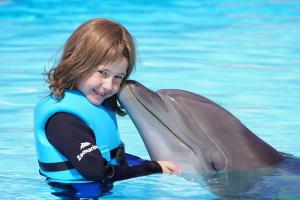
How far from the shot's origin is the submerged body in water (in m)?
6.68

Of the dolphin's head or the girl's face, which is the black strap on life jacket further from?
the girl's face

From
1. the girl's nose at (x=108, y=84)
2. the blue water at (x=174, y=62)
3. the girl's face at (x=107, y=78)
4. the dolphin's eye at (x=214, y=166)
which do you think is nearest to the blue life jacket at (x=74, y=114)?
the girl's face at (x=107, y=78)

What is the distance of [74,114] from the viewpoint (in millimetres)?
6391

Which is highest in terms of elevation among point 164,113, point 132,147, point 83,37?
point 83,37

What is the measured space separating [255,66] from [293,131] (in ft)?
11.9

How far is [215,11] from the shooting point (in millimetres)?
19172

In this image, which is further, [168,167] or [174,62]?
[174,62]

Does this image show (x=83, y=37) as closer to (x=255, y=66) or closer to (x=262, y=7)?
(x=255, y=66)

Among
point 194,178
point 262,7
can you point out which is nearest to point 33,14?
point 262,7

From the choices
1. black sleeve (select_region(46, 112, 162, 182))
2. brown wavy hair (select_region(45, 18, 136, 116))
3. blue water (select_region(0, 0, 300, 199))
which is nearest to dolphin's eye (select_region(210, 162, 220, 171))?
blue water (select_region(0, 0, 300, 199))

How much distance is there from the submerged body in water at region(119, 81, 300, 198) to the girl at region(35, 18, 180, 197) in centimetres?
18

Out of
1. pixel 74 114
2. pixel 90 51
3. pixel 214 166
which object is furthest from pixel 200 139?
pixel 90 51

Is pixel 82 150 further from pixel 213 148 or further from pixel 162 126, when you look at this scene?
pixel 213 148

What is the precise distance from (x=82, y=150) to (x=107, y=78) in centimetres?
55
